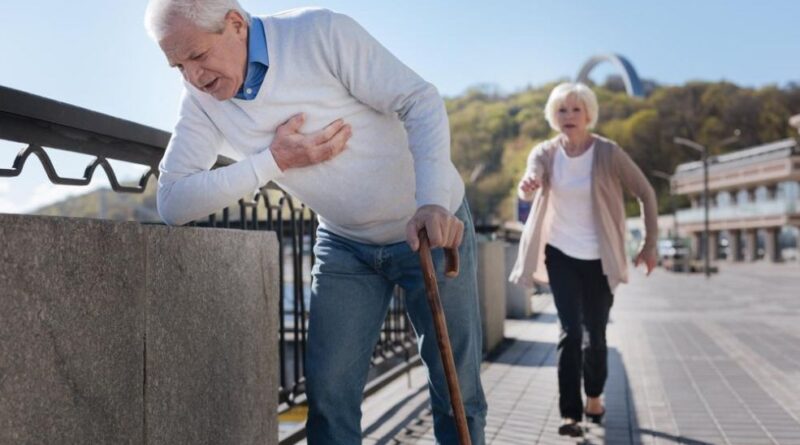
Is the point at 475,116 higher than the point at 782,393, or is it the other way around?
the point at 475,116

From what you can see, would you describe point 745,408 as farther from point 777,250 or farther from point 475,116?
point 475,116

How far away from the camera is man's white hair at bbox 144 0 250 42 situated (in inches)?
93.7

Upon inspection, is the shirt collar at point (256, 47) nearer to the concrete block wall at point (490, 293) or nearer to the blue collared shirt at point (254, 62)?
the blue collared shirt at point (254, 62)

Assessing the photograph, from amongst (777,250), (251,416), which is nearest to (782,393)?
(251,416)

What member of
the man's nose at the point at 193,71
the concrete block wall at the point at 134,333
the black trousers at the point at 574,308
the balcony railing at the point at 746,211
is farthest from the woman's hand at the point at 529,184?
the balcony railing at the point at 746,211

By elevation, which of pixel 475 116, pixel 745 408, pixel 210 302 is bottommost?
pixel 745 408

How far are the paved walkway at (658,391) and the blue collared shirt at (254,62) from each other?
2.96 metres

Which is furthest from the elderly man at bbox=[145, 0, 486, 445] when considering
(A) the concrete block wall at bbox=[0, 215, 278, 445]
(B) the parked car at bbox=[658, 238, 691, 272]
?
(B) the parked car at bbox=[658, 238, 691, 272]

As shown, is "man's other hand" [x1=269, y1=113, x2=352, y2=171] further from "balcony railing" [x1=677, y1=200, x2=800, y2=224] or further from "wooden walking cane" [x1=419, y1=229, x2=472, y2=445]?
"balcony railing" [x1=677, y1=200, x2=800, y2=224]

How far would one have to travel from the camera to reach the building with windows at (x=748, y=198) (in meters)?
70.1

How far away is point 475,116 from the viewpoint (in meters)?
131

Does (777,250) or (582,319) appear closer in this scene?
(582,319)

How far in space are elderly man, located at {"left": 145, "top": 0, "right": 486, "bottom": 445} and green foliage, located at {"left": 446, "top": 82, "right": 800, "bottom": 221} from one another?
3958 inches

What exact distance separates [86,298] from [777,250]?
75.4m
